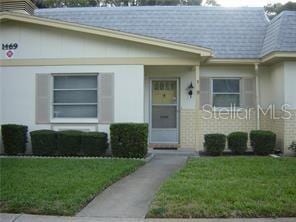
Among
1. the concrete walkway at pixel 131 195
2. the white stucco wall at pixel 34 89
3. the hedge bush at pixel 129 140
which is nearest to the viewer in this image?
the concrete walkway at pixel 131 195

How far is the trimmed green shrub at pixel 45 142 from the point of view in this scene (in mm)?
14031

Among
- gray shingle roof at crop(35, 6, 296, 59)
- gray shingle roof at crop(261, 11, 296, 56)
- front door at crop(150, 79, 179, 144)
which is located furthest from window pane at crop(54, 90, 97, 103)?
gray shingle roof at crop(261, 11, 296, 56)

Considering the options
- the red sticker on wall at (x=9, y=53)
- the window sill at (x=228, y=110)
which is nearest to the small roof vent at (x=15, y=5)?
the red sticker on wall at (x=9, y=53)

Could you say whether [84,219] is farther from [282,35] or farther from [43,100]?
[282,35]

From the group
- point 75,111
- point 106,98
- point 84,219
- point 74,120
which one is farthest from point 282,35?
point 84,219

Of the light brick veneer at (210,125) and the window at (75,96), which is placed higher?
the window at (75,96)

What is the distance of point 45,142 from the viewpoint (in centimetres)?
1405

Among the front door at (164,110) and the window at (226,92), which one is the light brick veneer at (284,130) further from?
the front door at (164,110)

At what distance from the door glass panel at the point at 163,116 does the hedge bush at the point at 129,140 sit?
3.02 meters

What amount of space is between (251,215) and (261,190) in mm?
1401

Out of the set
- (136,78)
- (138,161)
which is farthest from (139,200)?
(136,78)

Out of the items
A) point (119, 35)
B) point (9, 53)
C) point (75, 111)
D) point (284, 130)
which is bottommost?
point (284, 130)

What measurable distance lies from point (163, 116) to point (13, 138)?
519 cm

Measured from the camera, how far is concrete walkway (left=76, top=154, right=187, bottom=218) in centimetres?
737
